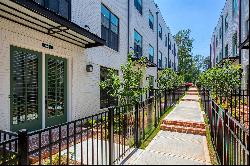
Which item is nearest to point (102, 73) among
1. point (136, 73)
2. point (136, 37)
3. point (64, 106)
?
point (136, 73)

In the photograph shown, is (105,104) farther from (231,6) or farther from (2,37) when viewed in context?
(231,6)

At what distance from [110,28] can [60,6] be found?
15.7 ft

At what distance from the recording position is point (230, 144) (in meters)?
3.87

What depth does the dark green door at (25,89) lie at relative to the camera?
6.37m

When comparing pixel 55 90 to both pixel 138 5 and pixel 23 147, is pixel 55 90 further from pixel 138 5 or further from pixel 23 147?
pixel 138 5

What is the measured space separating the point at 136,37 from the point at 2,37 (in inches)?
527

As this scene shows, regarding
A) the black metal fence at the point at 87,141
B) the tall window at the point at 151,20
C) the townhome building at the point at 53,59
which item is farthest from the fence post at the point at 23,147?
the tall window at the point at 151,20

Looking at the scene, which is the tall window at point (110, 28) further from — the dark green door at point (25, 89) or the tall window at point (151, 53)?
the tall window at point (151, 53)

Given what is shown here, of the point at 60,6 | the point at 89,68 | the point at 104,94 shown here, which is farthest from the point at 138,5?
the point at 60,6

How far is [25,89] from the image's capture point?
22.1 feet

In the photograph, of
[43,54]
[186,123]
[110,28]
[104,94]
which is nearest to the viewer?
Result: [43,54]

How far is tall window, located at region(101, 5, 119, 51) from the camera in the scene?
12188 millimetres

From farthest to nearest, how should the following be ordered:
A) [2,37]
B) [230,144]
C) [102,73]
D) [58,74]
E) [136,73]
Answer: [102,73], [136,73], [58,74], [2,37], [230,144]

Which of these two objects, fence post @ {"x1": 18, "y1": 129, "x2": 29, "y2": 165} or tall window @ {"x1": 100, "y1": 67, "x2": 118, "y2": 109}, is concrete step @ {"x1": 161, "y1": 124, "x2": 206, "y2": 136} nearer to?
tall window @ {"x1": 100, "y1": 67, "x2": 118, "y2": 109}
